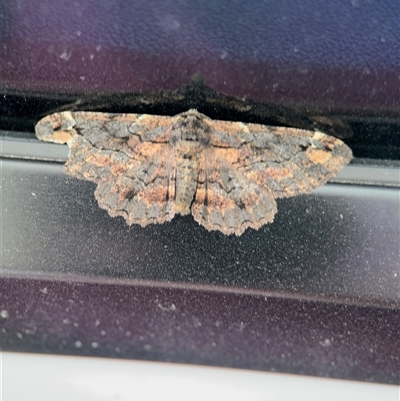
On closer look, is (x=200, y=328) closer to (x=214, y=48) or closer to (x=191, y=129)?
(x=191, y=129)

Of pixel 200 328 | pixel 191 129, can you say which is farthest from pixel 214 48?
pixel 200 328

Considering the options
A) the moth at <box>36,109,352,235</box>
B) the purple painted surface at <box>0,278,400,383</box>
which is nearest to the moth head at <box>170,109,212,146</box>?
the moth at <box>36,109,352,235</box>

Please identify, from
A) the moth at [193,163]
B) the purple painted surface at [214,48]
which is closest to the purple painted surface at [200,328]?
the moth at [193,163]

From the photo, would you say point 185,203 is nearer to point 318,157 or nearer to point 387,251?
point 318,157

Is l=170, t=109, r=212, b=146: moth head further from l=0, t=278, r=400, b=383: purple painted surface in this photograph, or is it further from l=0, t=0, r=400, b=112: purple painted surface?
l=0, t=278, r=400, b=383: purple painted surface

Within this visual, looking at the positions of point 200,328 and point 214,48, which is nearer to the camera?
point 214,48

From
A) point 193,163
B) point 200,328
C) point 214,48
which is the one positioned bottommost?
point 200,328

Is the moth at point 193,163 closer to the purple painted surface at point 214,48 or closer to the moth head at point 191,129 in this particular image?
the moth head at point 191,129
